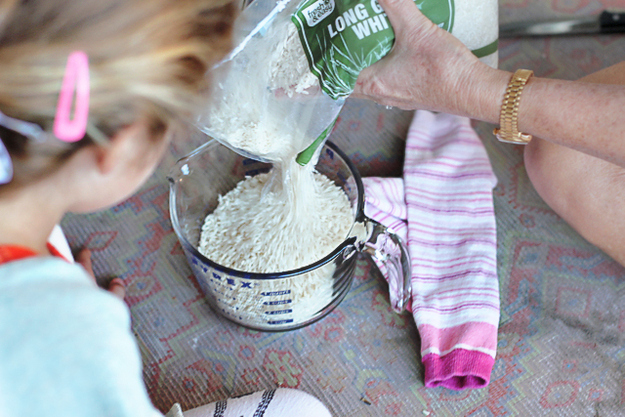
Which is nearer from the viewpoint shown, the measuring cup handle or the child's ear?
the child's ear

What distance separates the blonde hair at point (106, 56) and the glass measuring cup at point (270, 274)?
0.31 meters

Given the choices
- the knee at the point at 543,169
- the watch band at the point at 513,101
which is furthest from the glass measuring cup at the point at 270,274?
the knee at the point at 543,169

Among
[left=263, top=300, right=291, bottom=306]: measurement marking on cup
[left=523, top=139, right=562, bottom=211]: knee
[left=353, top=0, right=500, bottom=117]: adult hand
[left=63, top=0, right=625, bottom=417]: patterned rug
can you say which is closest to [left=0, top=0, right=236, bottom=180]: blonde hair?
[left=353, top=0, right=500, bottom=117]: adult hand

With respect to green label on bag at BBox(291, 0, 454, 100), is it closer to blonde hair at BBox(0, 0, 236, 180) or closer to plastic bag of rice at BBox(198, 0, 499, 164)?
plastic bag of rice at BBox(198, 0, 499, 164)

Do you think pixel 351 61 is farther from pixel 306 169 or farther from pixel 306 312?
pixel 306 312

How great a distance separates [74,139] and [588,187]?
0.76 meters

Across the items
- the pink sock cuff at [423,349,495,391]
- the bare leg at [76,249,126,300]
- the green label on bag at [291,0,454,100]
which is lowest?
the pink sock cuff at [423,349,495,391]

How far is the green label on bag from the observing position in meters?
0.65

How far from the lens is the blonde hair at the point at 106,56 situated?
39 centimetres

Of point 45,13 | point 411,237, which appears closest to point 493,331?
point 411,237

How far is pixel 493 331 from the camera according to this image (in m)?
0.84

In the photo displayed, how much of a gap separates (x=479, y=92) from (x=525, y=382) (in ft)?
1.54

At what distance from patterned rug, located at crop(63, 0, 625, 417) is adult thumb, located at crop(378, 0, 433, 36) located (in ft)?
1.43

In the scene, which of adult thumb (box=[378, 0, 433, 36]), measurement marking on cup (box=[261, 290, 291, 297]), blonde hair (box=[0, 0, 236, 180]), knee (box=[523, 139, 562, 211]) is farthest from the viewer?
knee (box=[523, 139, 562, 211])
